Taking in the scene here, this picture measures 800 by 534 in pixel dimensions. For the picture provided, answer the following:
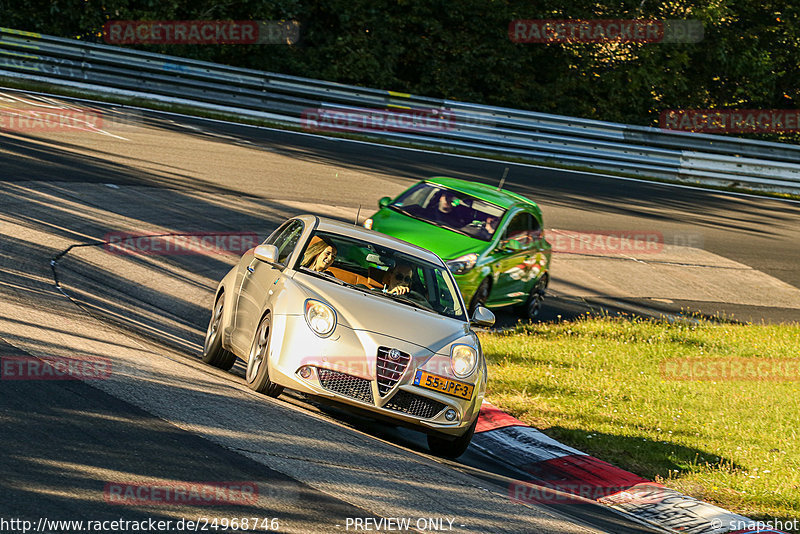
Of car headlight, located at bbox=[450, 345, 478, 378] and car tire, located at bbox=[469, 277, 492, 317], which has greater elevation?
car headlight, located at bbox=[450, 345, 478, 378]

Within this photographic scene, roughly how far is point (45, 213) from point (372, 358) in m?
8.10

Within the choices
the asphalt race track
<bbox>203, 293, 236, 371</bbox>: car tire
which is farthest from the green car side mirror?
<bbox>203, 293, 236, 371</bbox>: car tire

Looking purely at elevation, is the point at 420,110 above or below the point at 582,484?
above

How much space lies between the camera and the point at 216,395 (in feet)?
25.6

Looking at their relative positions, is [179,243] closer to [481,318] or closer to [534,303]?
[534,303]

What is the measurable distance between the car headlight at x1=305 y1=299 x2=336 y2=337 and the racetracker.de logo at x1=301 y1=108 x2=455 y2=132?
1983cm

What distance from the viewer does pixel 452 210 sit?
14828 millimetres

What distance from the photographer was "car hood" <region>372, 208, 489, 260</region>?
13758mm

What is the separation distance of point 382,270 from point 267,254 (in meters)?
1.10

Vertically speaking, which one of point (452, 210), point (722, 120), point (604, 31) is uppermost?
point (604, 31)

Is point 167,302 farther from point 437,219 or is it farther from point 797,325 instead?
point 797,325

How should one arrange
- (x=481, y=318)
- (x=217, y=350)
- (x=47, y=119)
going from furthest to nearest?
(x=47, y=119)
(x=217, y=350)
(x=481, y=318)

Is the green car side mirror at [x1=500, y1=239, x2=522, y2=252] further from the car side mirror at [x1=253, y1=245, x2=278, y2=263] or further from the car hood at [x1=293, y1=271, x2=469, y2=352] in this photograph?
the car side mirror at [x1=253, y1=245, x2=278, y2=263]

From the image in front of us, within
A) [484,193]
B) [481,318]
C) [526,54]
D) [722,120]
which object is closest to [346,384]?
[481,318]
